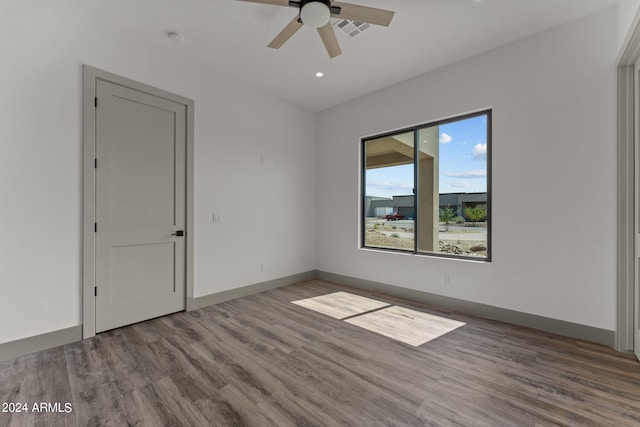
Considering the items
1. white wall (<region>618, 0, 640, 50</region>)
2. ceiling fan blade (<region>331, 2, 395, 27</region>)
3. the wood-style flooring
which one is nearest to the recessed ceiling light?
ceiling fan blade (<region>331, 2, 395, 27</region>)

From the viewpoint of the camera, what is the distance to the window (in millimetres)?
3488

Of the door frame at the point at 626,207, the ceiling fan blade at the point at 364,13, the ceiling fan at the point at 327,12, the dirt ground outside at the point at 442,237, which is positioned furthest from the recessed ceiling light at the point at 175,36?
the door frame at the point at 626,207

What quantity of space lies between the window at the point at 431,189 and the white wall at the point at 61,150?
229 cm

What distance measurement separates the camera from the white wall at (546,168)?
103 inches

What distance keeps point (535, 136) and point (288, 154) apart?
3445mm

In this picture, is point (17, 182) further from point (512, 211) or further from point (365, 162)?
point (512, 211)

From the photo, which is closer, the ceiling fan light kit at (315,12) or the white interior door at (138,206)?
the ceiling fan light kit at (315,12)

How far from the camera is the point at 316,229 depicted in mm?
5332

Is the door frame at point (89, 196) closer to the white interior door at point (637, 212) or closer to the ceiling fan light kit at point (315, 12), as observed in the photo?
the ceiling fan light kit at point (315, 12)

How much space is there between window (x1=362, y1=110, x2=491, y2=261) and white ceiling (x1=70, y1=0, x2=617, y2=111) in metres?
0.87

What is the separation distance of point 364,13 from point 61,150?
3.00 meters

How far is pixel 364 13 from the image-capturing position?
2.20 meters

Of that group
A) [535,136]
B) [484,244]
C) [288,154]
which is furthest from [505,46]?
[288,154]

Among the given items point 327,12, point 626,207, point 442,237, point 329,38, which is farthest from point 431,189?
point 327,12
